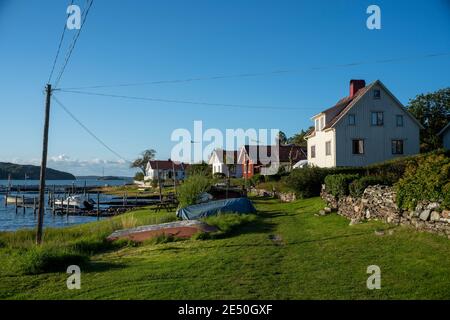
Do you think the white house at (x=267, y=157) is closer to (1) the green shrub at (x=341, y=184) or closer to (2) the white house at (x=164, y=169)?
(1) the green shrub at (x=341, y=184)

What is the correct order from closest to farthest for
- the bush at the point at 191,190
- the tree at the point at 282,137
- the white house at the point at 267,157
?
the bush at the point at 191,190
the white house at the point at 267,157
the tree at the point at 282,137

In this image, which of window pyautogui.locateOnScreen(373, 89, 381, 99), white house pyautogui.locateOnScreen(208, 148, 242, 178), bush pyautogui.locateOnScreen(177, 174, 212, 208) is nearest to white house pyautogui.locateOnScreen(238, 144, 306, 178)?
white house pyautogui.locateOnScreen(208, 148, 242, 178)

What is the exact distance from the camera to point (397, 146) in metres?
41.4

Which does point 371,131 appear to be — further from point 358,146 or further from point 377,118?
point 358,146

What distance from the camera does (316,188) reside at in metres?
32.8

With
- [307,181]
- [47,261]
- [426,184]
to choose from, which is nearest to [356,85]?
[307,181]

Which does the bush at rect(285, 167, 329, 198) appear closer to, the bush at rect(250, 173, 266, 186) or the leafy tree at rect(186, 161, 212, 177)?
the leafy tree at rect(186, 161, 212, 177)

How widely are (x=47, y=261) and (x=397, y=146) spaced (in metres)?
36.4

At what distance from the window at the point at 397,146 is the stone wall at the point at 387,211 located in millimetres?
19979

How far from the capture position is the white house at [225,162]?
84250mm

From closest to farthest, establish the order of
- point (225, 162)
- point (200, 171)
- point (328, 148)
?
point (200, 171)
point (328, 148)
point (225, 162)

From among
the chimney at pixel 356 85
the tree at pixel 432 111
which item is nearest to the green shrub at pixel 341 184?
the chimney at pixel 356 85
